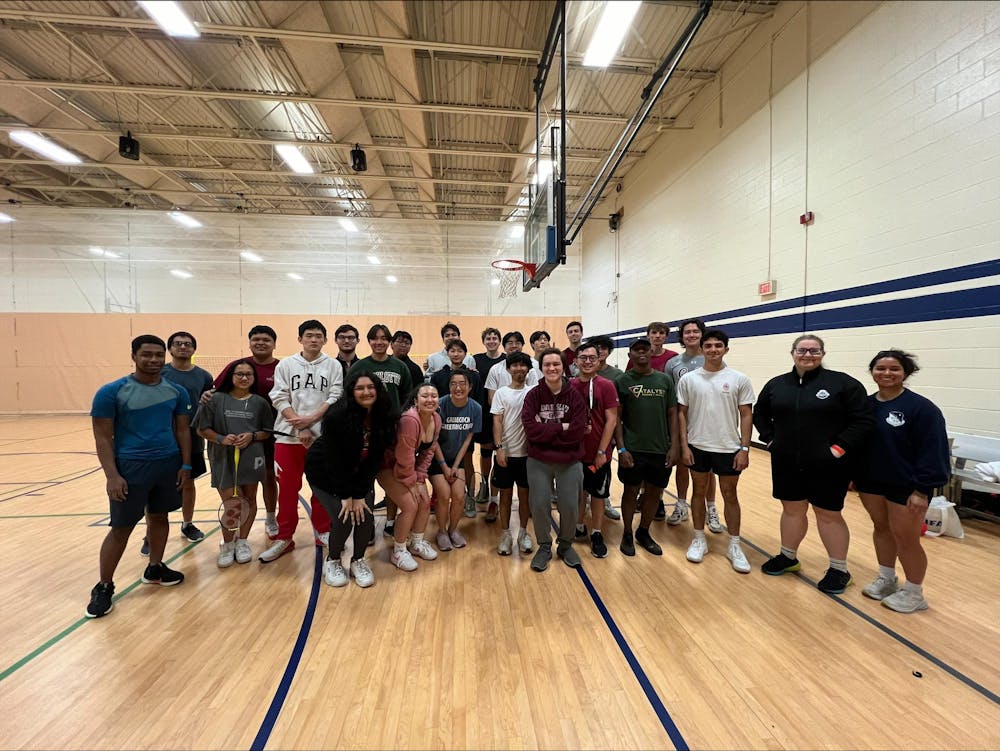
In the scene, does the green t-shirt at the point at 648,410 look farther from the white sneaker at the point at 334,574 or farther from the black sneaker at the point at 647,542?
the white sneaker at the point at 334,574

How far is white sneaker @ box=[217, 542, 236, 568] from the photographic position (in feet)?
9.61

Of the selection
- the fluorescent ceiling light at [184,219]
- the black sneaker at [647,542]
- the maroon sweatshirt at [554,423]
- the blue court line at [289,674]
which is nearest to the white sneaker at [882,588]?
the black sneaker at [647,542]

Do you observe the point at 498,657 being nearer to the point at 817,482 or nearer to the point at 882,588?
the point at 817,482

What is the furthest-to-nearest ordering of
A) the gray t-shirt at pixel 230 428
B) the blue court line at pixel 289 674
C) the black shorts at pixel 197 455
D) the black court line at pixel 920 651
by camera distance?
1. the black shorts at pixel 197 455
2. the gray t-shirt at pixel 230 428
3. the black court line at pixel 920 651
4. the blue court line at pixel 289 674

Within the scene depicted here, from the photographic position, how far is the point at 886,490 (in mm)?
2305

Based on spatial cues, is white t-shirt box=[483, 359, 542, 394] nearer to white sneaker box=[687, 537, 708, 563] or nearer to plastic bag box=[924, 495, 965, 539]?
white sneaker box=[687, 537, 708, 563]

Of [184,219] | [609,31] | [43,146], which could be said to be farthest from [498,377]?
[184,219]

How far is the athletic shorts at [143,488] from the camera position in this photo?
2.37m

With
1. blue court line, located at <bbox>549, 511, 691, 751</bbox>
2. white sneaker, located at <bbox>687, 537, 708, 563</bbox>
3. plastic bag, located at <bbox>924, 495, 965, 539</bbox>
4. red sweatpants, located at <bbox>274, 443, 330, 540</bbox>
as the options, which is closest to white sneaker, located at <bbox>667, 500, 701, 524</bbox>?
white sneaker, located at <bbox>687, 537, 708, 563</bbox>

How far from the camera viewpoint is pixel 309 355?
10.4 feet

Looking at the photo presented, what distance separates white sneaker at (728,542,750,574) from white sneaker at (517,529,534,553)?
4.84 feet

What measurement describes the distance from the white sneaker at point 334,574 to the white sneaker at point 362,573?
0.23 ft

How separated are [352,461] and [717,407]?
8.46 ft

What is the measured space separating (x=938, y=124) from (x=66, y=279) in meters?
17.7
